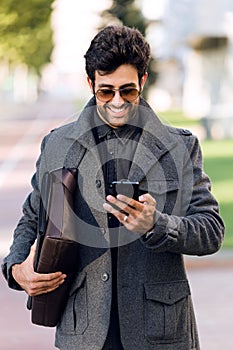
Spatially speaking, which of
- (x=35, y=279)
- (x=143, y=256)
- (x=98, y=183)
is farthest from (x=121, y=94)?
(x=35, y=279)

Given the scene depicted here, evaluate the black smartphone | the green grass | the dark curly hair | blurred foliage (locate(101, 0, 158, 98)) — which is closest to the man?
the dark curly hair

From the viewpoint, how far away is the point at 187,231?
3.05m

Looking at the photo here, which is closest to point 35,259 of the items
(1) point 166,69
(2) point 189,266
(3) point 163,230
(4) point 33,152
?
(3) point 163,230

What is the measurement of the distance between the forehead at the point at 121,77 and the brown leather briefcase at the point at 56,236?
0.29m

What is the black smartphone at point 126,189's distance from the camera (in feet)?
9.30

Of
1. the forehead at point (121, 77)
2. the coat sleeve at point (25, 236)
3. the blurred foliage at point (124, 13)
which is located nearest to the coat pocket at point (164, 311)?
the coat sleeve at point (25, 236)

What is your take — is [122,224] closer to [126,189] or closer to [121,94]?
[126,189]

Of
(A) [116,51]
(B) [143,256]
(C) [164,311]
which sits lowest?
(C) [164,311]

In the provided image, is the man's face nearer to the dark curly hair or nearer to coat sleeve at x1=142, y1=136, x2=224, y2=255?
the dark curly hair

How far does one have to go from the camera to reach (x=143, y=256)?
10.5 feet

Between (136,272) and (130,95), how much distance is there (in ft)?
1.80

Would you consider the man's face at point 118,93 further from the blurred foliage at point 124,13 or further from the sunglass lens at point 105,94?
A: the blurred foliage at point 124,13

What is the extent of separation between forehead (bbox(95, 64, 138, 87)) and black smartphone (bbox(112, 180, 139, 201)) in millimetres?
413

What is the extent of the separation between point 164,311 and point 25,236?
0.53 meters
